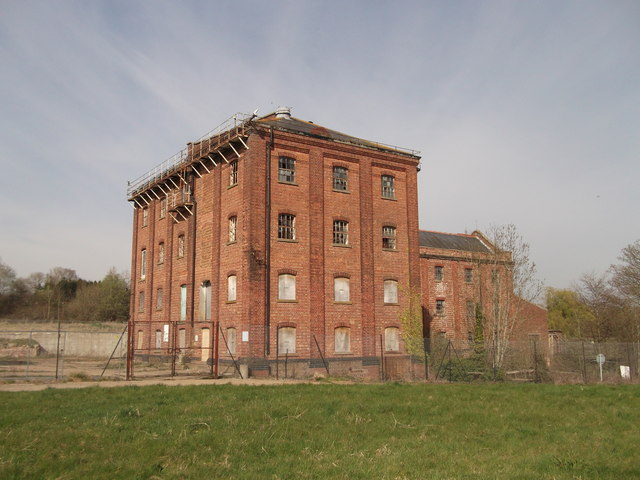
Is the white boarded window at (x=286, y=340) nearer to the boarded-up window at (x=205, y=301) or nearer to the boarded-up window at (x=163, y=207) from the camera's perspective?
the boarded-up window at (x=205, y=301)

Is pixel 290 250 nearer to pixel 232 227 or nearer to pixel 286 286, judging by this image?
pixel 286 286

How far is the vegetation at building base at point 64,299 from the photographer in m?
74.6

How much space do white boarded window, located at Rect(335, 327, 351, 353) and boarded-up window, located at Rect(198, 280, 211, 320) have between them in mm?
6907

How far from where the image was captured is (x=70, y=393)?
16.1 m

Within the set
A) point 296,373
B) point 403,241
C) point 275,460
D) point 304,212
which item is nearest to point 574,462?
point 275,460

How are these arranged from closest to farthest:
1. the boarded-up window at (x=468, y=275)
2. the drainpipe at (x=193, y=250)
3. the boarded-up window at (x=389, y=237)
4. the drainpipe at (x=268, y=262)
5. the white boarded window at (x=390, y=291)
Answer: the drainpipe at (x=268, y=262) → the white boarded window at (x=390, y=291) → the drainpipe at (x=193, y=250) → the boarded-up window at (x=389, y=237) → the boarded-up window at (x=468, y=275)

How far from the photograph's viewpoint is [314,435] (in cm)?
1050

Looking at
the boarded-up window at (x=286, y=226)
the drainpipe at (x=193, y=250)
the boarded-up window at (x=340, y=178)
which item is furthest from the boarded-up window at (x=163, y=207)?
the boarded-up window at (x=340, y=178)

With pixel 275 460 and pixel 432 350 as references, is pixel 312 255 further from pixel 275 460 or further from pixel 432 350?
pixel 275 460

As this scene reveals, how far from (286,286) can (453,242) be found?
2006 centimetres

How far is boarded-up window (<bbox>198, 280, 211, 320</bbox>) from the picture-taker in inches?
1188

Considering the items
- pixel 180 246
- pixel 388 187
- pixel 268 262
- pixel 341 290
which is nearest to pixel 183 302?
pixel 180 246

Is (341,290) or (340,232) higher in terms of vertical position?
(340,232)

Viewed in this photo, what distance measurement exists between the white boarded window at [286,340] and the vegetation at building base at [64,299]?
47919mm
